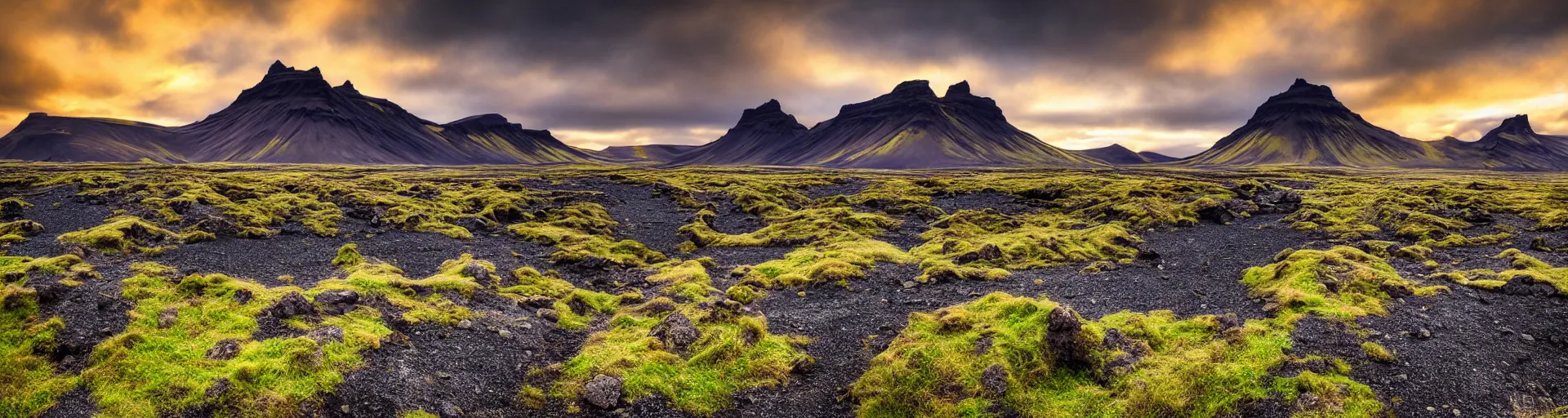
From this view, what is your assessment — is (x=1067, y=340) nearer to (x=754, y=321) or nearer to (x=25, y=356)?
(x=754, y=321)

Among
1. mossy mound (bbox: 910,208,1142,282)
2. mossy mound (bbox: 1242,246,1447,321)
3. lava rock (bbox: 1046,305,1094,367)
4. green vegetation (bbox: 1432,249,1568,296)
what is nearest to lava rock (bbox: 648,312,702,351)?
lava rock (bbox: 1046,305,1094,367)

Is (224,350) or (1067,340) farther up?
(224,350)

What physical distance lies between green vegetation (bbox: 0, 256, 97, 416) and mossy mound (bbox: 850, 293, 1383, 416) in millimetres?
15884

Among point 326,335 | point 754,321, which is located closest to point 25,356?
point 326,335

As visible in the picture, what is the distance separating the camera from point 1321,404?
41.6ft

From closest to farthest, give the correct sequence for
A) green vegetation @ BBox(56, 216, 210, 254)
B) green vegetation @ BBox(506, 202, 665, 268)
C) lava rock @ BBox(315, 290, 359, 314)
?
lava rock @ BBox(315, 290, 359, 314) < green vegetation @ BBox(56, 216, 210, 254) < green vegetation @ BBox(506, 202, 665, 268)

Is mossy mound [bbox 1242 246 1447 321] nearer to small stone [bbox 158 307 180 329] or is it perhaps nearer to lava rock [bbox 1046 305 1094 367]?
lava rock [bbox 1046 305 1094 367]

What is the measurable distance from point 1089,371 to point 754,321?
8744mm

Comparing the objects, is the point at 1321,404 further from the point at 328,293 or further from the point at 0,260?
the point at 0,260

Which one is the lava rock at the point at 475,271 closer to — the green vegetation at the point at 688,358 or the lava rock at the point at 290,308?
the green vegetation at the point at 688,358

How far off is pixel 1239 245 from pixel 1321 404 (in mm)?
24375

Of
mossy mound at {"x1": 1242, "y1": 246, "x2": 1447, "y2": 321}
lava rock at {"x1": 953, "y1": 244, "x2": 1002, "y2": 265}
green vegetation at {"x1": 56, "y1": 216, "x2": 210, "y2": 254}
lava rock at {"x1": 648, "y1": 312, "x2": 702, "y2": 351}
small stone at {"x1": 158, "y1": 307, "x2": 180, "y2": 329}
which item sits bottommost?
lava rock at {"x1": 648, "y1": 312, "x2": 702, "y2": 351}

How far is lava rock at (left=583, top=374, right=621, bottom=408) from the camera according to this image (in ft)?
48.2

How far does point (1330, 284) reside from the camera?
69.9 feet
